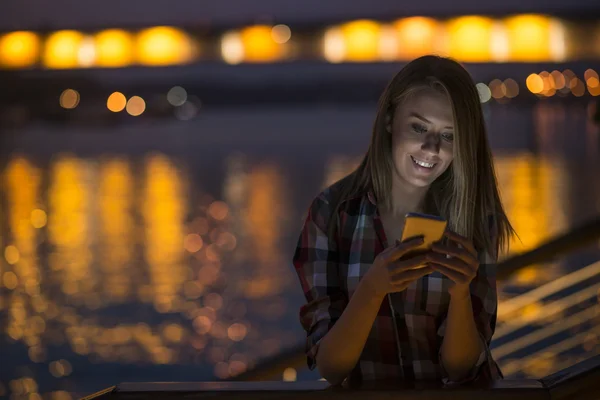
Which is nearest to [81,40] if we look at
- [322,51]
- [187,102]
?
[187,102]

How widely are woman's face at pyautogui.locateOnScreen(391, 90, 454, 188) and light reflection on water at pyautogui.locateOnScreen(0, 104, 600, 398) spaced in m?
0.88

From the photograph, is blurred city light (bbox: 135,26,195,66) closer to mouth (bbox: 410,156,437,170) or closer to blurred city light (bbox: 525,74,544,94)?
blurred city light (bbox: 525,74,544,94)

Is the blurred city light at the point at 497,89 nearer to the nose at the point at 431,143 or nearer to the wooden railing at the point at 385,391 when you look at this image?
the nose at the point at 431,143

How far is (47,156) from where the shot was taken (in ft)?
82.3

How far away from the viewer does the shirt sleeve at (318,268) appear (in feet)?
5.75

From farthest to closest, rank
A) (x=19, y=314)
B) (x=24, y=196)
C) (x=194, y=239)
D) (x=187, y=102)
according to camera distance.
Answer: (x=187, y=102) < (x=24, y=196) < (x=194, y=239) < (x=19, y=314)

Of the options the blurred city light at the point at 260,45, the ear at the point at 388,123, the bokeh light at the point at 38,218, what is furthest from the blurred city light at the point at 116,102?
the ear at the point at 388,123

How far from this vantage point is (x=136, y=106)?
178ft

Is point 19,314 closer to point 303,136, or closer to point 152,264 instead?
point 152,264

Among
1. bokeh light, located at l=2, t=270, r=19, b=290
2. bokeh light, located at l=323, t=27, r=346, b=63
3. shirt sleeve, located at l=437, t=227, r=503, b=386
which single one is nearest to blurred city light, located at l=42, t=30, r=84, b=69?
bokeh light, located at l=323, t=27, r=346, b=63

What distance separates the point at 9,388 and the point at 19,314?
1.86 metres

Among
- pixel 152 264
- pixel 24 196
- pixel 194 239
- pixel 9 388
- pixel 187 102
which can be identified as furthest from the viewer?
pixel 187 102

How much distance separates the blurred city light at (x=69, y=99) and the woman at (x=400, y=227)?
1963 inches

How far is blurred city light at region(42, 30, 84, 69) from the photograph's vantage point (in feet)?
174
